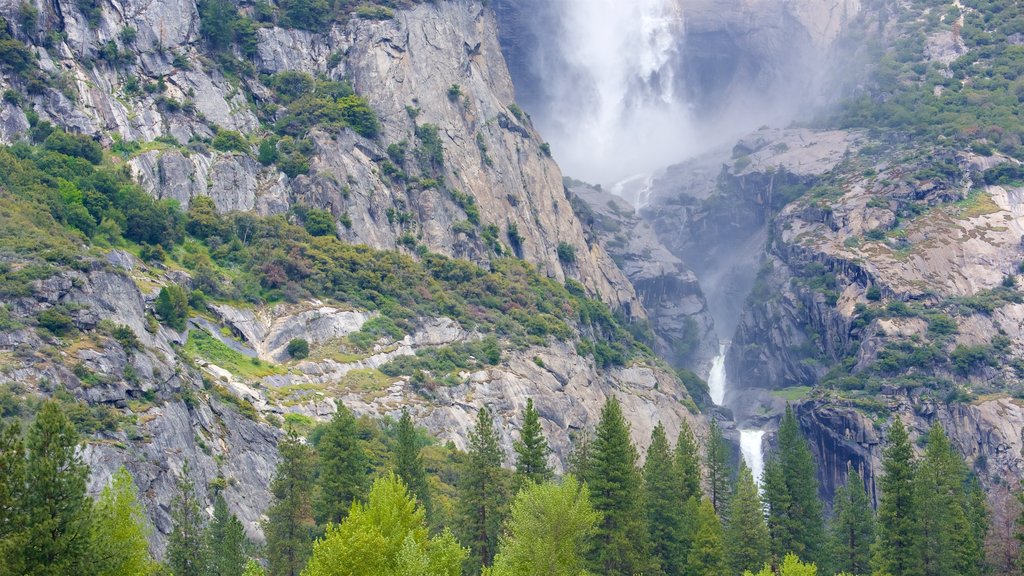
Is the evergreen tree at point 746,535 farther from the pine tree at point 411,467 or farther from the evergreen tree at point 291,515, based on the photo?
the evergreen tree at point 291,515

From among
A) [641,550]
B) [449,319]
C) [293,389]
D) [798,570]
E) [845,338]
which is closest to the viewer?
[798,570]

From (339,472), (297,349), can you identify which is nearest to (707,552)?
(339,472)

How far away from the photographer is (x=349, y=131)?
122 m

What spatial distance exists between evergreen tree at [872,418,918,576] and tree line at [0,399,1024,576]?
88 millimetres

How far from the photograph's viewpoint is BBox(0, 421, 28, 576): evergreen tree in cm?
3478

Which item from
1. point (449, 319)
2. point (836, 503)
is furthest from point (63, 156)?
point (836, 503)

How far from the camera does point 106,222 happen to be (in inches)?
3580

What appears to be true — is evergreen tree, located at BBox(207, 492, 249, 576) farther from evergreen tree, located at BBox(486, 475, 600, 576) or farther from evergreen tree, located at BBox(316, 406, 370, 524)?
evergreen tree, located at BBox(486, 475, 600, 576)

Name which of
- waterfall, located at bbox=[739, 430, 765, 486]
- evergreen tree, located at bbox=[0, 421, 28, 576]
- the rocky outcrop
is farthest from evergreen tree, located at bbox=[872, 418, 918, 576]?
the rocky outcrop

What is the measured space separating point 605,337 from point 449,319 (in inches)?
1154

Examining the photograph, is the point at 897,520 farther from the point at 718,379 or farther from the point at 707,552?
the point at 718,379

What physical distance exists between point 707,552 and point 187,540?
3123cm

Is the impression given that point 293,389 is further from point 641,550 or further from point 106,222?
point 641,550

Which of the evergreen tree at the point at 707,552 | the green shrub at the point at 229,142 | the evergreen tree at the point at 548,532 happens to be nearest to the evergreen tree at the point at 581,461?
the evergreen tree at the point at 707,552
